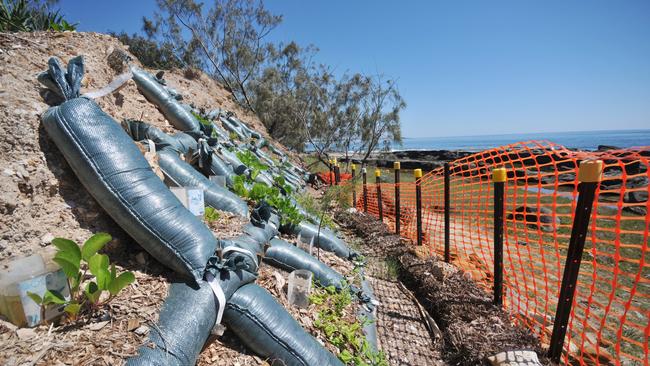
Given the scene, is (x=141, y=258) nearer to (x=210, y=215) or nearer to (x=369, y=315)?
(x=210, y=215)

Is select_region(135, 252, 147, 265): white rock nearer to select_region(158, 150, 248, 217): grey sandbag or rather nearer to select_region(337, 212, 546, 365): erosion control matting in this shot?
select_region(158, 150, 248, 217): grey sandbag

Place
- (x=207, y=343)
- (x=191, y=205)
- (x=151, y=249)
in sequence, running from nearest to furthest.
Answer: (x=207, y=343) < (x=151, y=249) < (x=191, y=205)

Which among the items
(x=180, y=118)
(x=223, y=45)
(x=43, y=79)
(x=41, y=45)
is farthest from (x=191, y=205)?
(x=223, y=45)

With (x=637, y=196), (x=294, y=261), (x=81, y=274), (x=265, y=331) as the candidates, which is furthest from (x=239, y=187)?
(x=637, y=196)

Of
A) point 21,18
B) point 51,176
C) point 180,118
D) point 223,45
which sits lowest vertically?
point 51,176

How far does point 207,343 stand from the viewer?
1537 mm

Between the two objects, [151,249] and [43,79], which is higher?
[43,79]

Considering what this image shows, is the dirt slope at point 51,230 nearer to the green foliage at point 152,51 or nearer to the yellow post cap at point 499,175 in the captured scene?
the yellow post cap at point 499,175

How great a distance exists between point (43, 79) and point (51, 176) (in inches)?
26.0

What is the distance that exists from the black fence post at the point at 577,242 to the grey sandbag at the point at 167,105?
4094 mm

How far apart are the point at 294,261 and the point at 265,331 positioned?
36.0 inches

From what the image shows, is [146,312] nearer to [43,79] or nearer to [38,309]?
[38,309]

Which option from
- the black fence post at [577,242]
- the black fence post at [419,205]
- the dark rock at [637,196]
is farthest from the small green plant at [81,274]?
the dark rock at [637,196]

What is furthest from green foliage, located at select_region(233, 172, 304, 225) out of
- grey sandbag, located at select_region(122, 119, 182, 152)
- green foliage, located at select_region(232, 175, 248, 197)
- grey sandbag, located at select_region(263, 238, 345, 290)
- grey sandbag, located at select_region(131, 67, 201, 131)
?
grey sandbag, located at select_region(131, 67, 201, 131)
